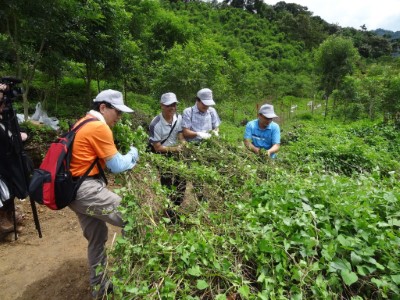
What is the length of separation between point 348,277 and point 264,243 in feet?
1.34

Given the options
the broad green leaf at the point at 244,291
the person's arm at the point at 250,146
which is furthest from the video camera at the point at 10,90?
the broad green leaf at the point at 244,291

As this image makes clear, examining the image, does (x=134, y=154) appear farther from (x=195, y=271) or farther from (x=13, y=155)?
(x=13, y=155)

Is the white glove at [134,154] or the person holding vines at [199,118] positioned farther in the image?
the person holding vines at [199,118]

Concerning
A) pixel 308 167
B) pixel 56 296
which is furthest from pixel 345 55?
pixel 56 296

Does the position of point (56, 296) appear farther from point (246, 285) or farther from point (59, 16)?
point (59, 16)

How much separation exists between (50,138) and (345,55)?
20900 mm

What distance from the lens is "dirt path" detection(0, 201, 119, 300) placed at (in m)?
3.17

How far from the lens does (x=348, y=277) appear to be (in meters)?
1.45

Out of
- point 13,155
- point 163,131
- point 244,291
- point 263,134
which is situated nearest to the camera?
point 244,291

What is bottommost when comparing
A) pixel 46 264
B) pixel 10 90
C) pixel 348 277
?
pixel 46 264

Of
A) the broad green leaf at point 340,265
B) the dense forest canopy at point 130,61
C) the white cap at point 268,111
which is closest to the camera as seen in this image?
the broad green leaf at point 340,265

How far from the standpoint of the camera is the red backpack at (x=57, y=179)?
225cm

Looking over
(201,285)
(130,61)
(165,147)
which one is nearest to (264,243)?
(201,285)

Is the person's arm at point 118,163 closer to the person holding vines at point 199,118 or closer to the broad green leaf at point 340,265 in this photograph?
the person holding vines at point 199,118
